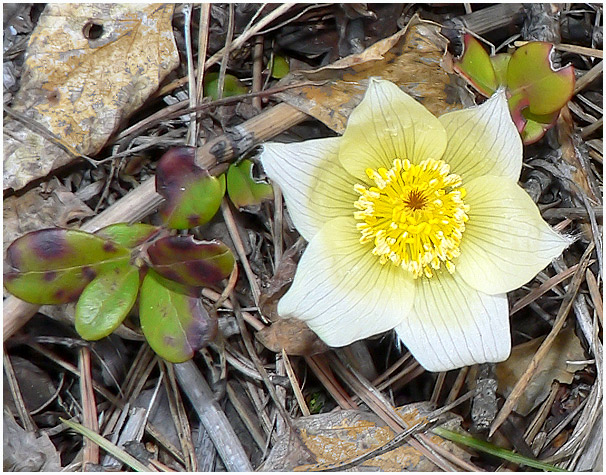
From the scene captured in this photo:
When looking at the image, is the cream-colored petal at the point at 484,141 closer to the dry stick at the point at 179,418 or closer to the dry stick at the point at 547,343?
the dry stick at the point at 547,343

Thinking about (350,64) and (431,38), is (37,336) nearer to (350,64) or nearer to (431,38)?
(350,64)

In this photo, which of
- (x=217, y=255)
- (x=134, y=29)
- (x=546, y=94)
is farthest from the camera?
(x=134, y=29)

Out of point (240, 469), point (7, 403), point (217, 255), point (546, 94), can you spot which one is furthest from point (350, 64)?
point (7, 403)

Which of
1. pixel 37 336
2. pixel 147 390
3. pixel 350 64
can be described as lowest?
pixel 147 390

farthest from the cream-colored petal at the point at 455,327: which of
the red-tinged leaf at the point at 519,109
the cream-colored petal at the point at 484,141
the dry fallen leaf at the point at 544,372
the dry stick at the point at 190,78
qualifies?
the dry stick at the point at 190,78

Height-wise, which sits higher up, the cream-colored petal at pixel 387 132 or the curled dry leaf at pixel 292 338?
the cream-colored petal at pixel 387 132

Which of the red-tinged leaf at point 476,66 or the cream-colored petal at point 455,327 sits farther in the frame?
the red-tinged leaf at point 476,66
